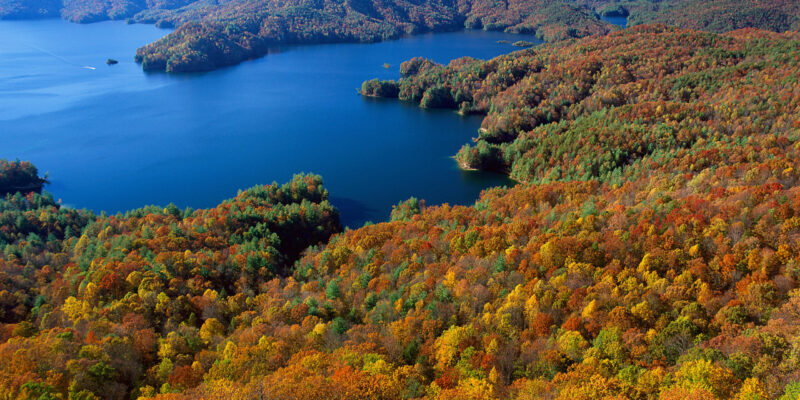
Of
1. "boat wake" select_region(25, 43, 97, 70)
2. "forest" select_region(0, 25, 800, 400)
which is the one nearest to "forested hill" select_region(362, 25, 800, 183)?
"forest" select_region(0, 25, 800, 400)

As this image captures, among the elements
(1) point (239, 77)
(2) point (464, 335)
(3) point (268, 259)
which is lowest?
(3) point (268, 259)

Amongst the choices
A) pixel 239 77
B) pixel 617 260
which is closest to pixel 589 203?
pixel 617 260

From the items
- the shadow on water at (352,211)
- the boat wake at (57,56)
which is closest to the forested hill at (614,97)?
the shadow on water at (352,211)

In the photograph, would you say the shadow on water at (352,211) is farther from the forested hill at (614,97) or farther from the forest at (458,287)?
the forested hill at (614,97)

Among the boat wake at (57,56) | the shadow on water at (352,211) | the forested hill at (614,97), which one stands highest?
the boat wake at (57,56)

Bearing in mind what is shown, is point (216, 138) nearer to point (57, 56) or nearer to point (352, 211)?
point (352, 211)

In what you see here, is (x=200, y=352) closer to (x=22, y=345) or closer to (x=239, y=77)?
(x=22, y=345)
